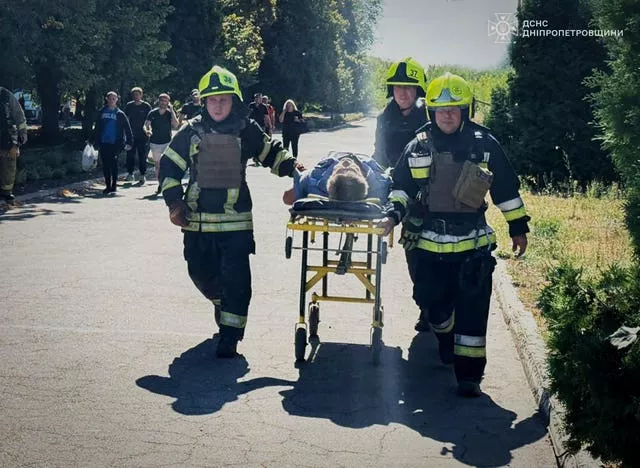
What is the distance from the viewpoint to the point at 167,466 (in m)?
5.53

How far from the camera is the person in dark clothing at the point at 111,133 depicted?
19.3 metres

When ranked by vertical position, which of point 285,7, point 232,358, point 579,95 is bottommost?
point 232,358

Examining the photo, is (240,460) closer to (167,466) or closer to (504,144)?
(167,466)

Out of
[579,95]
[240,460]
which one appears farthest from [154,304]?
[579,95]

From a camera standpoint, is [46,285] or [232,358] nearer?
[232,358]

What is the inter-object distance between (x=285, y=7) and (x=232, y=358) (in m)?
56.7

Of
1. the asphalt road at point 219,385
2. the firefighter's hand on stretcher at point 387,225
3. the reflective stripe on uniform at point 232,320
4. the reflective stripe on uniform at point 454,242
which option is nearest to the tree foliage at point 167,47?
the asphalt road at point 219,385

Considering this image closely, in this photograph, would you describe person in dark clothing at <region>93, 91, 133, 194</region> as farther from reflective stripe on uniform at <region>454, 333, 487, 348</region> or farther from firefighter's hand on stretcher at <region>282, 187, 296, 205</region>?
reflective stripe on uniform at <region>454, 333, 487, 348</region>

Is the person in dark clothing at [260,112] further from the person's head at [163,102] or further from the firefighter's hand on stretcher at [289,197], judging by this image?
the firefighter's hand on stretcher at [289,197]

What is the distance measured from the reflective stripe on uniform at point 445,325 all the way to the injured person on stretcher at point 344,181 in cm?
98

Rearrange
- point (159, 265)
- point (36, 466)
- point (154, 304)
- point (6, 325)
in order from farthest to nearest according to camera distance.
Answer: point (159, 265)
point (154, 304)
point (6, 325)
point (36, 466)

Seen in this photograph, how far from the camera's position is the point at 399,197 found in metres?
7.43

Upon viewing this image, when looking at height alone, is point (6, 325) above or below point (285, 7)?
below

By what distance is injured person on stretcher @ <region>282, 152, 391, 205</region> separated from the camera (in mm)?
7688
